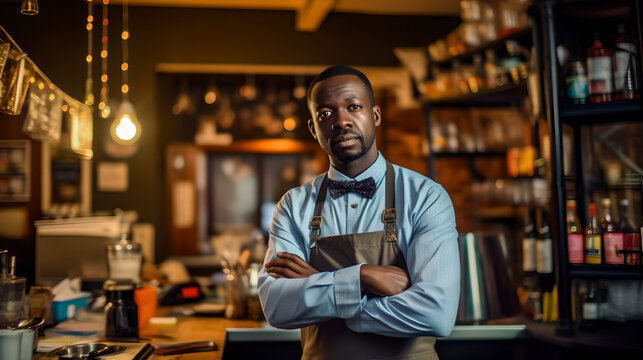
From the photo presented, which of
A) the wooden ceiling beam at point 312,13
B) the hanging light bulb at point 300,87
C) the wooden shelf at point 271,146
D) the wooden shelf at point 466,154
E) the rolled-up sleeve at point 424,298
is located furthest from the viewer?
the wooden shelf at point 271,146

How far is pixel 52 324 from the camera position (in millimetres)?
2295

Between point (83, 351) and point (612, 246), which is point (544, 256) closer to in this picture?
point (612, 246)

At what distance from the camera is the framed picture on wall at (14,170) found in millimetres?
2275

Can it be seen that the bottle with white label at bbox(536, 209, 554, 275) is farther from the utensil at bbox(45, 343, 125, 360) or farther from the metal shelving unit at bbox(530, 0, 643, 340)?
the utensil at bbox(45, 343, 125, 360)

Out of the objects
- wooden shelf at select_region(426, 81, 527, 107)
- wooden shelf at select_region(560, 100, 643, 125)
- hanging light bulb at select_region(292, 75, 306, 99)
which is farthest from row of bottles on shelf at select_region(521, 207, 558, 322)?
hanging light bulb at select_region(292, 75, 306, 99)

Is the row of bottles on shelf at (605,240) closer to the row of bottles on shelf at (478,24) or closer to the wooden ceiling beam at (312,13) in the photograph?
the row of bottles on shelf at (478,24)

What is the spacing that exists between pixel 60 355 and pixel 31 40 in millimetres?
1216

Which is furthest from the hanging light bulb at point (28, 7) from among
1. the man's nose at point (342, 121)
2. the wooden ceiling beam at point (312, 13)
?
A: the wooden ceiling beam at point (312, 13)

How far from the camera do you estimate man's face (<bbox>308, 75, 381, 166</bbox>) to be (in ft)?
4.93

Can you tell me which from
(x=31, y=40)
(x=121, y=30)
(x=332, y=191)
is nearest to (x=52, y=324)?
(x=31, y=40)

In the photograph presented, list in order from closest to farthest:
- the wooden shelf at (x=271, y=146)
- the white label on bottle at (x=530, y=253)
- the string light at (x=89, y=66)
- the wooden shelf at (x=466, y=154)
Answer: the white label on bottle at (x=530, y=253) → the string light at (x=89, y=66) → the wooden shelf at (x=466, y=154) → the wooden shelf at (x=271, y=146)

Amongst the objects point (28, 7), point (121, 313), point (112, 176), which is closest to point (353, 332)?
point (121, 313)

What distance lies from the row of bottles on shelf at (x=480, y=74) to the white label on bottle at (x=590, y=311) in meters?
1.42

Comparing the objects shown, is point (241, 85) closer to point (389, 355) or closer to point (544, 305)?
point (544, 305)
